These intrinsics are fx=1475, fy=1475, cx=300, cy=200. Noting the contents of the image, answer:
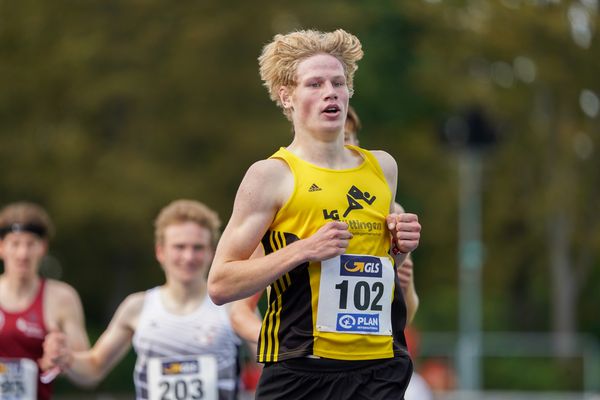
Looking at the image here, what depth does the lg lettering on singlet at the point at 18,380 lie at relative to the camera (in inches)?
319

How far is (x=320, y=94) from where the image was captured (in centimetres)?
559

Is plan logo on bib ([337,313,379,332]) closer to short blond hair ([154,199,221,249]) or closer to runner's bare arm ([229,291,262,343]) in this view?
runner's bare arm ([229,291,262,343])

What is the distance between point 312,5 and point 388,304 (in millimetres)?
27190

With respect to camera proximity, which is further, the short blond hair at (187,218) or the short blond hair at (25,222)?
the short blond hair at (25,222)

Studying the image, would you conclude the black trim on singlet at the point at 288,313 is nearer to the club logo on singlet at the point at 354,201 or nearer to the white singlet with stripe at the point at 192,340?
the club logo on singlet at the point at 354,201

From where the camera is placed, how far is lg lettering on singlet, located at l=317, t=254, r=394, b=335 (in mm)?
5508

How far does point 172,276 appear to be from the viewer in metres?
7.90

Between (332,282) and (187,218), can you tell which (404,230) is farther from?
(187,218)

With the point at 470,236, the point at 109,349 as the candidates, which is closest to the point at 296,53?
the point at 109,349

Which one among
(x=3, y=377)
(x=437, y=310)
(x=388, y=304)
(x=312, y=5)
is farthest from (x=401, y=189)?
(x=388, y=304)

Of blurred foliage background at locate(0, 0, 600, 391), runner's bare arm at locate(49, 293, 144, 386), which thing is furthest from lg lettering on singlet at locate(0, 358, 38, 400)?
blurred foliage background at locate(0, 0, 600, 391)

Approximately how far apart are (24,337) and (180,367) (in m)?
1.05

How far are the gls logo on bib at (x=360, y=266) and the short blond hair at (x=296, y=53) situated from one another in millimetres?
684

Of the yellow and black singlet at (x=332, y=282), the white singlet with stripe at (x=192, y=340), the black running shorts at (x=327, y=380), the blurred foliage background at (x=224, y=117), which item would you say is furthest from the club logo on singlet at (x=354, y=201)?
the blurred foliage background at (x=224, y=117)
